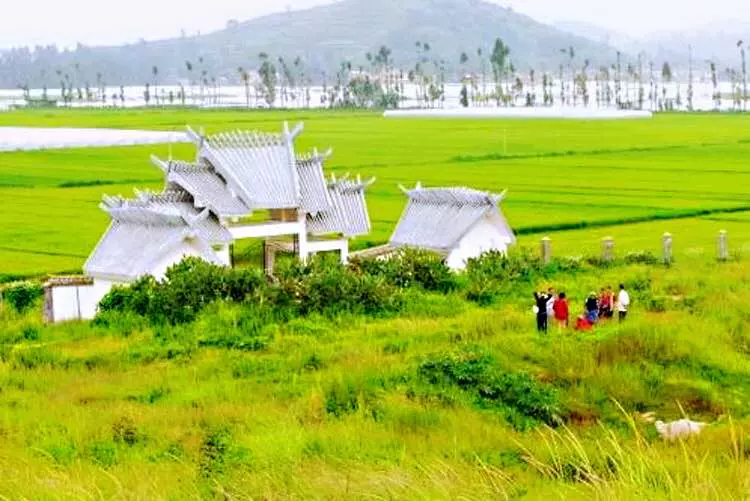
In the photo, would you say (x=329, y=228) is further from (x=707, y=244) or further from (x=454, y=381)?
(x=454, y=381)

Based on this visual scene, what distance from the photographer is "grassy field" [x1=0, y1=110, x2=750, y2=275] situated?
33.4 metres

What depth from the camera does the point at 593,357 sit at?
48.3ft

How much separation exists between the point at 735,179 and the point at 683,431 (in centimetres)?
3706

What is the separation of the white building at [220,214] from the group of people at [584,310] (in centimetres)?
684

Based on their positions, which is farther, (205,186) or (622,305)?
(205,186)

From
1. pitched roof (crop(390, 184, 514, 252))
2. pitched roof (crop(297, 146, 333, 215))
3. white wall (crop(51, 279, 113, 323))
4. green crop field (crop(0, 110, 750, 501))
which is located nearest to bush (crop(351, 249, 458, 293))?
green crop field (crop(0, 110, 750, 501))

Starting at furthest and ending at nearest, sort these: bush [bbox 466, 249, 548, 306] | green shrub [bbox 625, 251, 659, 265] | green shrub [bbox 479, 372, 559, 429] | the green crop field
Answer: green shrub [bbox 625, 251, 659, 265], bush [bbox 466, 249, 548, 306], green shrub [bbox 479, 372, 559, 429], the green crop field

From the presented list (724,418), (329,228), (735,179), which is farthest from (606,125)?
(724,418)

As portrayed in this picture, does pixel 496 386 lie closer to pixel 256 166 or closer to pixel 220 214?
pixel 220 214

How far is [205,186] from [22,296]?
376 cm

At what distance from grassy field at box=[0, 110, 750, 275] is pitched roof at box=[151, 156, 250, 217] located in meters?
5.04

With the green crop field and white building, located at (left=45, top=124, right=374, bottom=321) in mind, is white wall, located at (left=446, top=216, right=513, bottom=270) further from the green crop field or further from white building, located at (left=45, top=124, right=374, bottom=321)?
white building, located at (left=45, top=124, right=374, bottom=321)

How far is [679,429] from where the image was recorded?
36.8ft

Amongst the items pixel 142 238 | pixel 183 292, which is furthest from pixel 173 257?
pixel 183 292
